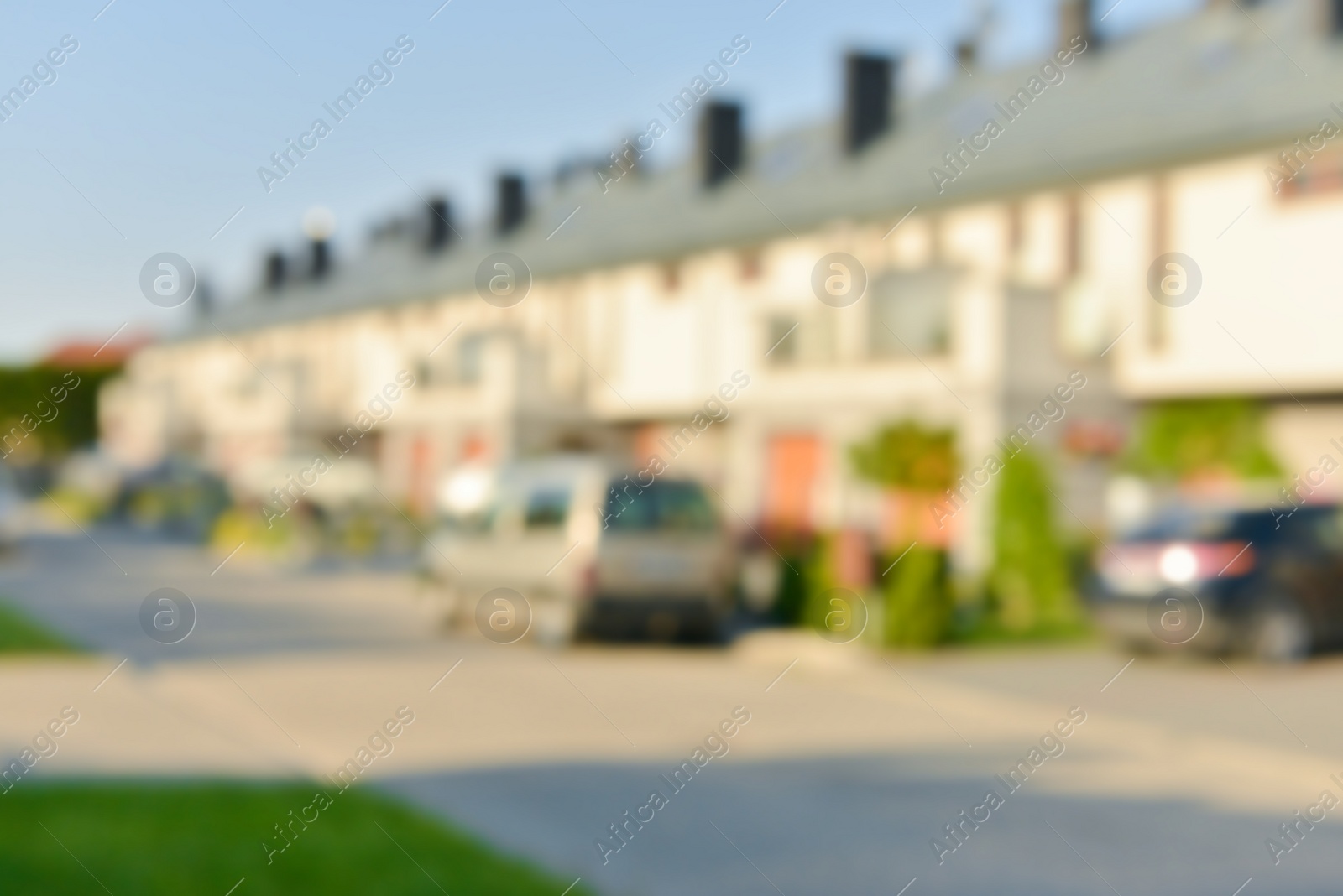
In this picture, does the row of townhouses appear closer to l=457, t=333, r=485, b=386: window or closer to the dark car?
l=457, t=333, r=485, b=386: window

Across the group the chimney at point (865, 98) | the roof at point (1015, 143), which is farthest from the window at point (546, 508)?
the chimney at point (865, 98)

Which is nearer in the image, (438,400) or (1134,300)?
(1134,300)

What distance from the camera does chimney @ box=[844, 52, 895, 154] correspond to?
32.3 meters

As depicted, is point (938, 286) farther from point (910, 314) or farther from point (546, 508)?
point (546, 508)

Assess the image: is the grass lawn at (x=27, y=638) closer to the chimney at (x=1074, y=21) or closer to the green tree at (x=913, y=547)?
the green tree at (x=913, y=547)

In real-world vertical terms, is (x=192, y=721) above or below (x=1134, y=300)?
below

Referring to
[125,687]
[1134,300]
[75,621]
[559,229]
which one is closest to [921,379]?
[1134,300]

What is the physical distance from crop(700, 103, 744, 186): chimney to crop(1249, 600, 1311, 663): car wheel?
79.9 feet

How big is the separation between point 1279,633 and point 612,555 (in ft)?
21.3

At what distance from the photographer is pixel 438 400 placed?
38938 mm

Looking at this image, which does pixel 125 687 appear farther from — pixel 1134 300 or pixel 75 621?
pixel 1134 300

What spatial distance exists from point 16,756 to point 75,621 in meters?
9.09

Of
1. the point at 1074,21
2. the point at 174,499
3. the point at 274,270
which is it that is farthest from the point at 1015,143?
the point at 274,270

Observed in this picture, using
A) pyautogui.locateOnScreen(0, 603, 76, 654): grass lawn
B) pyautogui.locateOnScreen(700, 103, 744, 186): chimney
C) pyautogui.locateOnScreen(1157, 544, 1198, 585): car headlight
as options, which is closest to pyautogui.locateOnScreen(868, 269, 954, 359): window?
pyautogui.locateOnScreen(1157, 544, 1198, 585): car headlight
